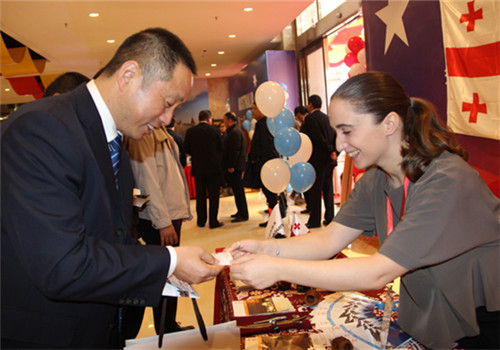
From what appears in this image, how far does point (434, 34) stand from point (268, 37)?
6.78 meters

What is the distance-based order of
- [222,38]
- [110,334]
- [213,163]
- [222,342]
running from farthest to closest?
[222,38] → [213,163] → [222,342] → [110,334]

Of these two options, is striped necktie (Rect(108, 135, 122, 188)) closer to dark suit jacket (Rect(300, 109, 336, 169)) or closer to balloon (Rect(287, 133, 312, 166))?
balloon (Rect(287, 133, 312, 166))

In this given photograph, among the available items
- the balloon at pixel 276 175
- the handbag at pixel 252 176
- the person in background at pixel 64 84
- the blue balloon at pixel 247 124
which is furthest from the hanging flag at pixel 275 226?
the blue balloon at pixel 247 124

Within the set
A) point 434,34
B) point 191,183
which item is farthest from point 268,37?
point 434,34

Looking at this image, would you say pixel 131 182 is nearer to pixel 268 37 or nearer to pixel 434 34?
pixel 434 34

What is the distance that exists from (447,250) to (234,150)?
578 centimetres

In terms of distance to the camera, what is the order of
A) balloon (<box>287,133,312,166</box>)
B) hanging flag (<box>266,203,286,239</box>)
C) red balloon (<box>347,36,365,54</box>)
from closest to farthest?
hanging flag (<box>266,203,286,239</box>) < balloon (<box>287,133,312,166</box>) < red balloon (<box>347,36,365,54</box>)

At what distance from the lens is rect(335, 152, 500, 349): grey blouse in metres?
1.11

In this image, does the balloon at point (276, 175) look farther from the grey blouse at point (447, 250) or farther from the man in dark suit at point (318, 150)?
the grey blouse at point (447, 250)

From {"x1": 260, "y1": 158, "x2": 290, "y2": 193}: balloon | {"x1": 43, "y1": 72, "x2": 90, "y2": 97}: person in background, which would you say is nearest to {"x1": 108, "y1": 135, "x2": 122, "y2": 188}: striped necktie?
{"x1": 43, "y1": 72, "x2": 90, "y2": 97}: person in background

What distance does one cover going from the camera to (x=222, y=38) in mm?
9312

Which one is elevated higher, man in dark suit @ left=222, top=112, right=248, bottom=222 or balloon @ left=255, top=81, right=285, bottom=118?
balloon @ left=255, top=81, right=285, bottom=118

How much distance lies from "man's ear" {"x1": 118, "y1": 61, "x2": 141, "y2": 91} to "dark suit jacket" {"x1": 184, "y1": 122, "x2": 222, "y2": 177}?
5050 millimetres

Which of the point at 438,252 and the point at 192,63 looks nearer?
the point at 438,252
